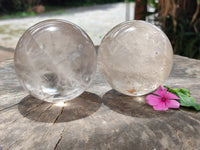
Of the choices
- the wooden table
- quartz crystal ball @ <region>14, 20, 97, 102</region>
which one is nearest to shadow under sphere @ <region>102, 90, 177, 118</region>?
the wooden table

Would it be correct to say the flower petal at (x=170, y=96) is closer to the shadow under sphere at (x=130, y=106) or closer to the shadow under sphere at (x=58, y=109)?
the shadow under sphere at (x=130, y=106)

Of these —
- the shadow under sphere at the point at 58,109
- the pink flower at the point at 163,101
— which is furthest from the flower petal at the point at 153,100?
the shadow under sphere at the point at 58,109

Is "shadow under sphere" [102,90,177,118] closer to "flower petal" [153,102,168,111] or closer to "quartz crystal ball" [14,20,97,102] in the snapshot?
"flower petal" [153,102,168,111]

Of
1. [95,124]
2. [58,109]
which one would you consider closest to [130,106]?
[95,124]

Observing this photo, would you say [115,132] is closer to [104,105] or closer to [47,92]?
[104,105]

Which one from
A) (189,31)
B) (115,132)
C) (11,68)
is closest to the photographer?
(115,132)

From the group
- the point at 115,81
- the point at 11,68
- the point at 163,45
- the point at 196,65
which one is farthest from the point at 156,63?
the point at 11,68
